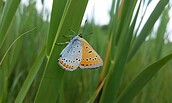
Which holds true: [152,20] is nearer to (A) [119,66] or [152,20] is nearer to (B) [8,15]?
(A) [119,66]

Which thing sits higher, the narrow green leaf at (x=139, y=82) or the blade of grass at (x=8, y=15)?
the blade of grass at (x=8, y=15)

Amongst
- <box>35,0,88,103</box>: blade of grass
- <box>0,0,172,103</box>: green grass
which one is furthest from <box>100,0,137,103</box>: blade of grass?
<box>35,0,88,103</box>: blade of grass

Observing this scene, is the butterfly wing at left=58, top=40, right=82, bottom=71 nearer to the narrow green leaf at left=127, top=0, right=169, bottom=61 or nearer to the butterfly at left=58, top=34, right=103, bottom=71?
the butterfly at left=58, top=34, right=103, bottom=71

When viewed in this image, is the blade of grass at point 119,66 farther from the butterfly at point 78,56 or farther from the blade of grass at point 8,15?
the blade of grass at point 8,15

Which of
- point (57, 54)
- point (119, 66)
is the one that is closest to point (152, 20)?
point (119, 66)

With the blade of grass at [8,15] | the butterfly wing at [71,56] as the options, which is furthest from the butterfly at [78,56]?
the blade of grass at [8,15]

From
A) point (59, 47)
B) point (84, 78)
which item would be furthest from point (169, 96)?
point (59, 47)

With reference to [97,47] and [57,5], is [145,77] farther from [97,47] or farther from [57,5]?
[97,47]
